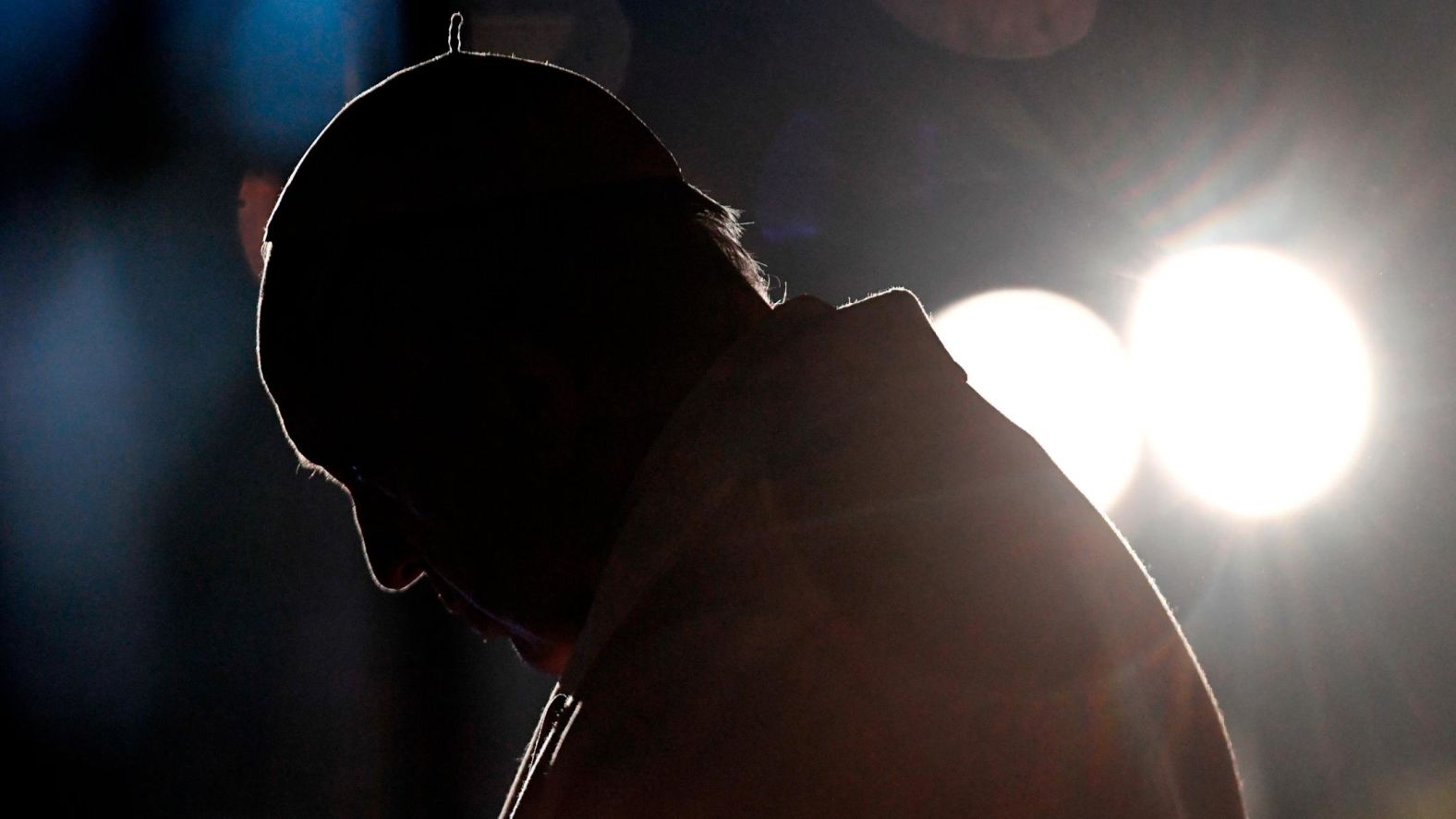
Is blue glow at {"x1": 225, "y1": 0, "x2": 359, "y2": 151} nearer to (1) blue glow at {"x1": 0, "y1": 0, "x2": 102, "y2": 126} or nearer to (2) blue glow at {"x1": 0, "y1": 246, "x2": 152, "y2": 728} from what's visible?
(1) blue glow at {"x1": 0, "y1": 0, "x2": 102, "y2": 126}

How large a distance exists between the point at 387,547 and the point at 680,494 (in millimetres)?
325

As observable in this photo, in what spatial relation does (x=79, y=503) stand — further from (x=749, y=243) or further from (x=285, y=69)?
(x=749, y=243)

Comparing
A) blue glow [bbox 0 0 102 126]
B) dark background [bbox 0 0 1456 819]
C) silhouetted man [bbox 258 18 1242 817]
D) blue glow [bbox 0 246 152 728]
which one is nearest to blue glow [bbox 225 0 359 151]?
dark background [bbox 0 0 1456 819]

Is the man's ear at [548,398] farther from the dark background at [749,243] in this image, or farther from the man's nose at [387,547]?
the dark background at [749,243]

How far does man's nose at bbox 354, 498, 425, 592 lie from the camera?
0.81 m

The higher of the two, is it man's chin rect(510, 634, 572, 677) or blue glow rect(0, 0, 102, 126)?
blue glow rect(0, 0, 102, 126)

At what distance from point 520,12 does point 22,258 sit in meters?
1.20

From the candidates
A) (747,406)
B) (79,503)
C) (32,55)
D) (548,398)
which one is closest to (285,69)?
(32,55)

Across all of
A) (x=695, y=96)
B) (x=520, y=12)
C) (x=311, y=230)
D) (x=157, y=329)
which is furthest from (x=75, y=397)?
(x=311, y=230)

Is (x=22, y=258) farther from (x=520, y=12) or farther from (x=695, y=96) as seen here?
(x=695, y=96)

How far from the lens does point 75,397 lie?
221cm

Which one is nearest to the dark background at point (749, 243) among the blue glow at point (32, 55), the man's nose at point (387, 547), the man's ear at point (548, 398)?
the blue glow at point (32, 55)

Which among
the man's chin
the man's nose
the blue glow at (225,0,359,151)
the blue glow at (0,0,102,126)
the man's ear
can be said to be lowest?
the man's chin

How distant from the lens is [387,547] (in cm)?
82
